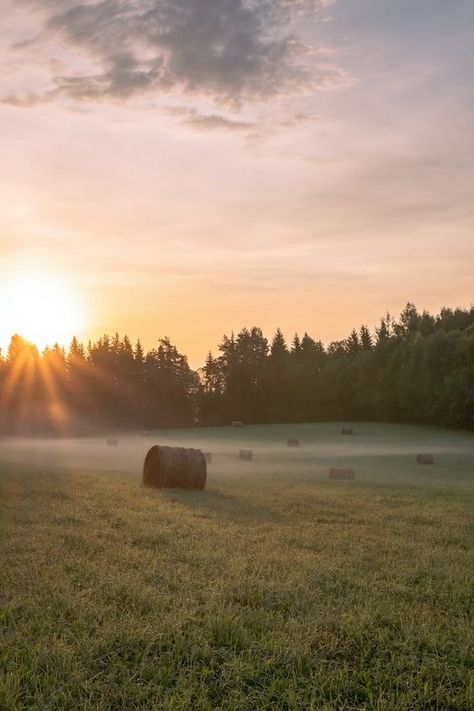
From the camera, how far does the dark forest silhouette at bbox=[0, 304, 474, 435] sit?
80.1 metres

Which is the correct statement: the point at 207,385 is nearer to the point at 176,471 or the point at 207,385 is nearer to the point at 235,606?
the point at 176,471

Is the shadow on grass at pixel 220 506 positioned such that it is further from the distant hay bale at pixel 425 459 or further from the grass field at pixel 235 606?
the distant hay bale at pixel 425 459

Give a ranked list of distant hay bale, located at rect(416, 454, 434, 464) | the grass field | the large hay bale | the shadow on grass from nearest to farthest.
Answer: the grass field
the shadow on grass
the large hay bale
distant hay bale, located at rect(416, 454, 434, 464)

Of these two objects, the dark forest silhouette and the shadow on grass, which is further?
the dark forest silhouette

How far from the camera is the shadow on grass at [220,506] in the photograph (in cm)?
1402

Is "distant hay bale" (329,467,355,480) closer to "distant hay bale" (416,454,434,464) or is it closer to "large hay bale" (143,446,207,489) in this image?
"large hay bale" (143,446,207,489)

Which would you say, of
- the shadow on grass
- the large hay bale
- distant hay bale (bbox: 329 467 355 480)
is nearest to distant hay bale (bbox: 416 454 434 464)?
distant hay bale (bbox: 329 467 355 480)

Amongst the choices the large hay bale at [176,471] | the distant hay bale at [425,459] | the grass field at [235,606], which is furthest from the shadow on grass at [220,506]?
the distant hay bale at [425,459]

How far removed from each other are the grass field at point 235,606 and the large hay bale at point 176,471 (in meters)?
4.20

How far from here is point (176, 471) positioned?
20.0 meters

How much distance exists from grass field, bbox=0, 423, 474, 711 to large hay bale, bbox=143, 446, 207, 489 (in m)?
4.20

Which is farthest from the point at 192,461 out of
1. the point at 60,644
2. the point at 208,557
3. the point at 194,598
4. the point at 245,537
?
the point at 60,644

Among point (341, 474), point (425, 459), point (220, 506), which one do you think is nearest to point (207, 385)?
point (425, 459)

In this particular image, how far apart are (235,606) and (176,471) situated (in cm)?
1272
